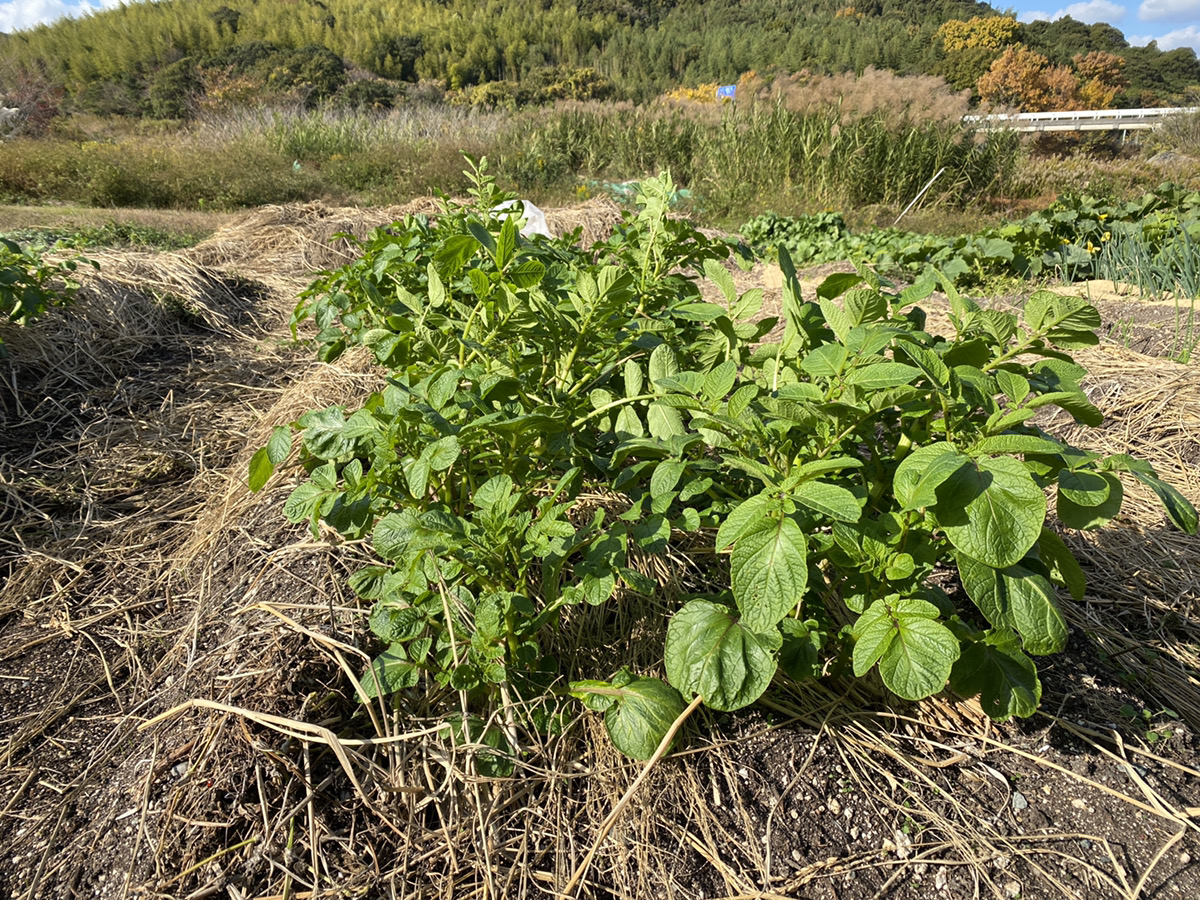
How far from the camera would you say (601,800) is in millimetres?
1179

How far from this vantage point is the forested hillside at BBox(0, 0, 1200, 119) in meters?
21.7

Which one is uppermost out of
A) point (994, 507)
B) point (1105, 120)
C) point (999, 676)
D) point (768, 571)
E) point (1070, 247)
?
point (994, 507)

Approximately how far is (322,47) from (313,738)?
30.8 m

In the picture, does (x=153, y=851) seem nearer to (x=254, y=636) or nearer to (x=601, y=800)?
(x=254, y=636)

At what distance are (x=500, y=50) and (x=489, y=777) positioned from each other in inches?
1280

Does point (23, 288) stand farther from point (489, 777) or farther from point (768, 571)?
point (768, 571)

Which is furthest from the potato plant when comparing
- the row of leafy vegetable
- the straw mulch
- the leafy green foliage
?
the row of leafy vegetable

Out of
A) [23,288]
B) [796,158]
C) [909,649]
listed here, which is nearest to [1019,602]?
[909,649]

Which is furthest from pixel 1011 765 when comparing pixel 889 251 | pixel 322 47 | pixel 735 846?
pixel 322 47

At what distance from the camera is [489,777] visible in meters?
1.15

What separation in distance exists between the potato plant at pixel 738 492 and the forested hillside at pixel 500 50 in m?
21.0

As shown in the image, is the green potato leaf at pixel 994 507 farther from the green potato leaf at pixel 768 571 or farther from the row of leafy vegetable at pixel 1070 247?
the row of leafy vegetable at pixel 1070 247

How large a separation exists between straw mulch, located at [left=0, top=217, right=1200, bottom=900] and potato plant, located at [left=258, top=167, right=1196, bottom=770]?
0.14 metres

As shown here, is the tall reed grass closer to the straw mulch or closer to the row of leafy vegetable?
the row of leafy vegetable
